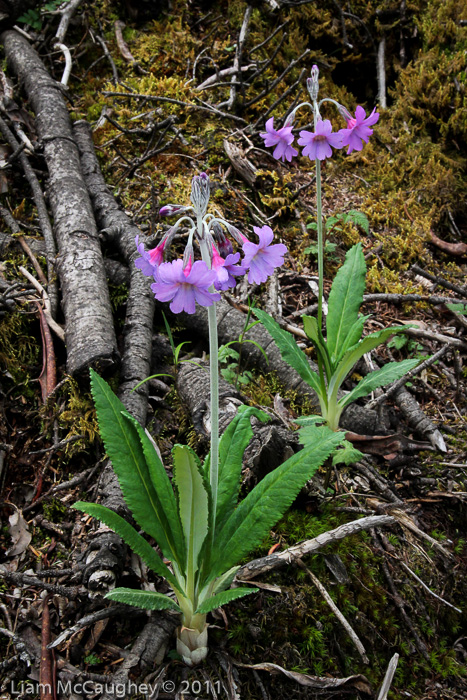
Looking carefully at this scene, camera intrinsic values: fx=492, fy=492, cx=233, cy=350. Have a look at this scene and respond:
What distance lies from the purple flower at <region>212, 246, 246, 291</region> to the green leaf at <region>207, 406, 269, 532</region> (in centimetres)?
55

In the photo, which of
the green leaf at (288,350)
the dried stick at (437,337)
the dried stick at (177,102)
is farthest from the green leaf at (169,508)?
the dried stick at (177,102)

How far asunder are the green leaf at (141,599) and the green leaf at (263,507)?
184mm

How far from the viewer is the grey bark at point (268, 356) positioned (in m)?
2.80

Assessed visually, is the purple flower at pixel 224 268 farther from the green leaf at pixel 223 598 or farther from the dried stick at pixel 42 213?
the dried stick at pixel 42 213

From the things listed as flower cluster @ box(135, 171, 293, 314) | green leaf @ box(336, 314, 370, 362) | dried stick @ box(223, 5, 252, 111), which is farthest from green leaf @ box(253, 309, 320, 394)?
dried stick @ box(223, 5, 252, 111)

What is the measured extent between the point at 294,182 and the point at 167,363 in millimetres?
2207

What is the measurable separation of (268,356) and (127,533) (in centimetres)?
161

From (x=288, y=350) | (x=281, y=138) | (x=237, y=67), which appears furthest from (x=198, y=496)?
(x=237, y=67)

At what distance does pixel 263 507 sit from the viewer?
1.62 m

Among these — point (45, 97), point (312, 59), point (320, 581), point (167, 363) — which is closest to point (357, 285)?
point (167, 363)

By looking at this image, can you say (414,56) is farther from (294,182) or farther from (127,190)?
(127,190)

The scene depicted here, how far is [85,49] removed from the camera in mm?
4672

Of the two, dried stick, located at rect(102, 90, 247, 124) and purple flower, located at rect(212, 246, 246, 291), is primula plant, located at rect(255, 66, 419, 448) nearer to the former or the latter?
purple flower, located at rect(212, 246, 246, 291)

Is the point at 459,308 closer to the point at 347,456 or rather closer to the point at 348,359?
the point at 348,359
